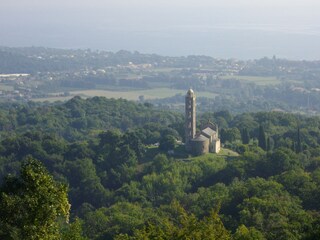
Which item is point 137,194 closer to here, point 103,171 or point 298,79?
point 103,171

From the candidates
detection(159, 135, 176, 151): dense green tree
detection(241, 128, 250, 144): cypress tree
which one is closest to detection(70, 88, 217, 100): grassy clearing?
detection(241, 128, 250, 144): cypress tree

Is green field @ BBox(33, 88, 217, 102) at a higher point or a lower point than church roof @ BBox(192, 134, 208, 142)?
lower

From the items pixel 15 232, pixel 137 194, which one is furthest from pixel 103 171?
pixel 15 232

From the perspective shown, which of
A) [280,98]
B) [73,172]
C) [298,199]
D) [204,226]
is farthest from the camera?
[280,98]

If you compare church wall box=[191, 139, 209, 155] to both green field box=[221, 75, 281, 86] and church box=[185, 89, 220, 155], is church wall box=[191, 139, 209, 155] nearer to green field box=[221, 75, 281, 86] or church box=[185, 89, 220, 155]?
church box=[185, 89, 220, 155]

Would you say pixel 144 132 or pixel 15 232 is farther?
pixel 144 132

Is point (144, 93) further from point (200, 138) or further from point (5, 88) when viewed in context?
point (200, 138)

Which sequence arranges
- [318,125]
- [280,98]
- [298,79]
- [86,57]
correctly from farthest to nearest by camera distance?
[86,57]
[298,79]
[280,98]
[318,125]
